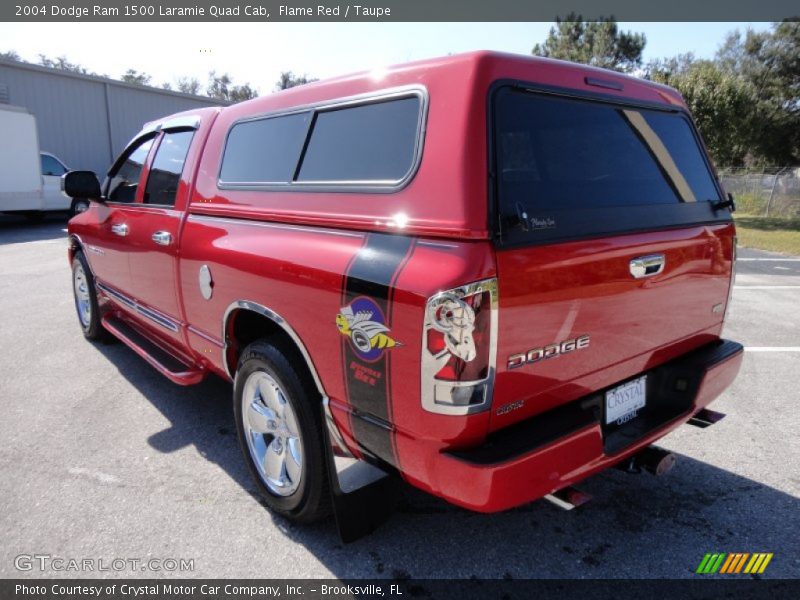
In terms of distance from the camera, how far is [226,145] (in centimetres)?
333

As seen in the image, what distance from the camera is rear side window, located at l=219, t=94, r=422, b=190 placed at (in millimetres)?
2242

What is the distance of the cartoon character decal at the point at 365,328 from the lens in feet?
6.61

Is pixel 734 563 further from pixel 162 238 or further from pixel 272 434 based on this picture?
pixel 162 238

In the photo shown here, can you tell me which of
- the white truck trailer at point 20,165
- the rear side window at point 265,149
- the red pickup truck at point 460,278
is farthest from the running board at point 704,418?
the white truck trailer at point 20,165

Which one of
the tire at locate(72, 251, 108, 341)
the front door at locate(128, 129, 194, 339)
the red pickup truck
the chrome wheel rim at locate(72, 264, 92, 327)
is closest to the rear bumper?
the red pickup truck

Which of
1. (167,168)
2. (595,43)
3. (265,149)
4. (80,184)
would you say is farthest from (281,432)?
(595,43)

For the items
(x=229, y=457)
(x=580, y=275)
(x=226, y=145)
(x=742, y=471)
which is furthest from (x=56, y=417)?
(x=742, y=471)

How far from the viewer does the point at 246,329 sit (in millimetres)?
3043

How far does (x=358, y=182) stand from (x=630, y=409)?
155 cm

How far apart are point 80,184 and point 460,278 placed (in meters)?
3.65

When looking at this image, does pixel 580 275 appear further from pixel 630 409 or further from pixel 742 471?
pixel 742 471

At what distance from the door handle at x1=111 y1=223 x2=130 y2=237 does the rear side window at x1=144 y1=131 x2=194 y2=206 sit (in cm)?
28

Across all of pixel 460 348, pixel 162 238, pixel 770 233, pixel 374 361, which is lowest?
pixel 770 233

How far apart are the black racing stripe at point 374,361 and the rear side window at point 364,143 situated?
308mm
